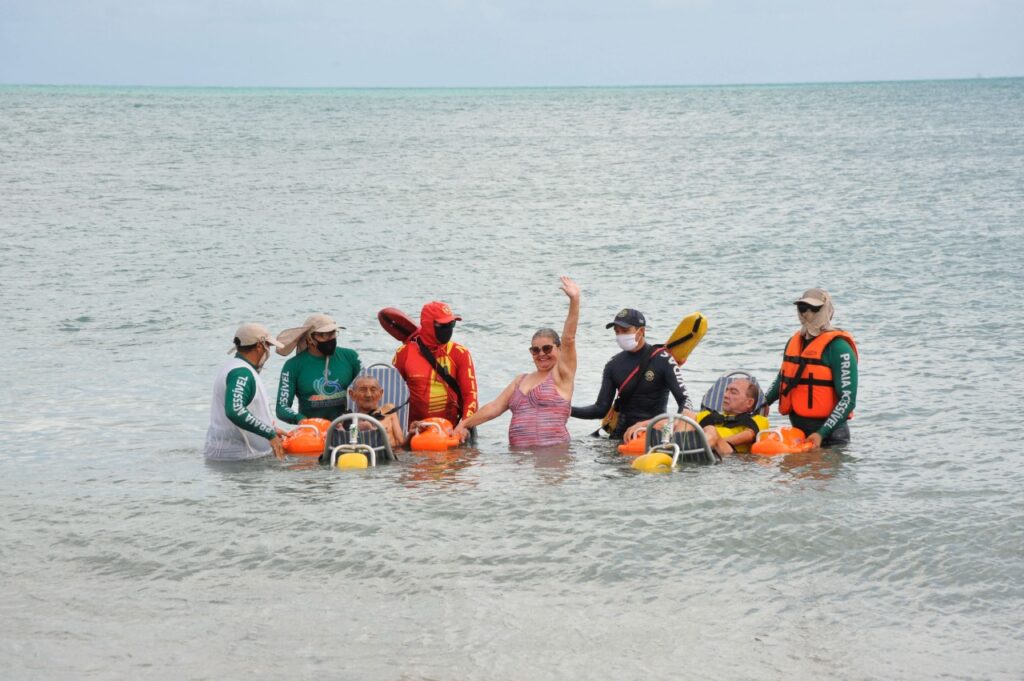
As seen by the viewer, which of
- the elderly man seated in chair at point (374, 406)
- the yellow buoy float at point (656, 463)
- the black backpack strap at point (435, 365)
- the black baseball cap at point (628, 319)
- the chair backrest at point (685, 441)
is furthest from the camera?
the black backpack strap at point (435, 365)

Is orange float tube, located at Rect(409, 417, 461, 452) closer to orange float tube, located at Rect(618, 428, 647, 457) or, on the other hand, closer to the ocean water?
the ocean water

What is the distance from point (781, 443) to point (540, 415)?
2.12 metres

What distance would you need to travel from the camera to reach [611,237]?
108 ft

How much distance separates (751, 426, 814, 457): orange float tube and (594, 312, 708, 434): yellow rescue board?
3.40ft

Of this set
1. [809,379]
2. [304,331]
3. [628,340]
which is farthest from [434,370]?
[809,379]

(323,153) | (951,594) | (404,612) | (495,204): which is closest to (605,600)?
(404,612)

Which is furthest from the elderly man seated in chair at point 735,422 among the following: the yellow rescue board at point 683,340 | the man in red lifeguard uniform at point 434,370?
the man in red lifeguard uniform at point 434,370

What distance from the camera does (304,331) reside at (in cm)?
1105

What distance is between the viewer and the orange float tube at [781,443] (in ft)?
35.4

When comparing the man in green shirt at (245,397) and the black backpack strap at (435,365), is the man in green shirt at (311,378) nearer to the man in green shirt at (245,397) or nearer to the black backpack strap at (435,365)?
the man in green shirt at (245,397)

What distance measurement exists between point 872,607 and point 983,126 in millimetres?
74910

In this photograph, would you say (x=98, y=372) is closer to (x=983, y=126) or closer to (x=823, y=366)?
(x=823, y=366)

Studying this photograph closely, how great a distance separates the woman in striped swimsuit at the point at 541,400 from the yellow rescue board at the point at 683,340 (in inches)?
19.9

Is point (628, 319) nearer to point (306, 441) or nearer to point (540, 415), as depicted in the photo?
point (540, 415)
